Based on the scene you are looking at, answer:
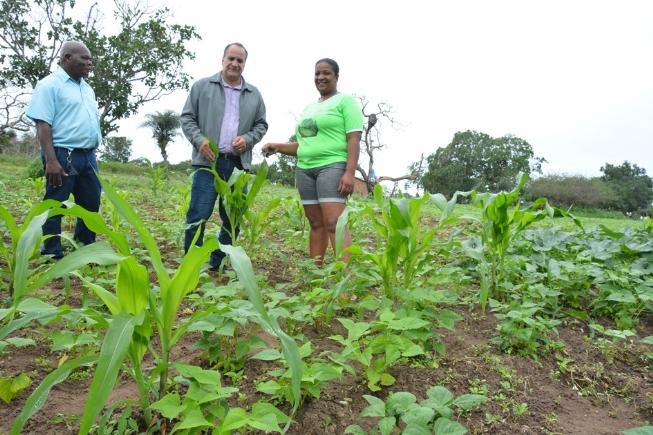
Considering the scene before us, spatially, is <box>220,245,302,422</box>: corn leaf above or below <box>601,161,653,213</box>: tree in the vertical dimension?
below

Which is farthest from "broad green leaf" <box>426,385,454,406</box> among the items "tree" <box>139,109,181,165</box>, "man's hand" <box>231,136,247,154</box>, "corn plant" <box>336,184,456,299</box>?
"tree" <box>139,109,181,165</box>

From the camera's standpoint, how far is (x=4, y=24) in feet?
49.4

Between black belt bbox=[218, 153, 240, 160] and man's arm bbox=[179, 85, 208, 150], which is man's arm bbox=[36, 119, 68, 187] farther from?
black belt bbox=[218, 153, 240, 160]

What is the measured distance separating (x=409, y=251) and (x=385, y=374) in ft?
2.36

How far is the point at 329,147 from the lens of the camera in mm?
2896

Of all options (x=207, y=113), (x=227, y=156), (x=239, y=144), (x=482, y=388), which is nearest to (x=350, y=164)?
(x=239, y=144)

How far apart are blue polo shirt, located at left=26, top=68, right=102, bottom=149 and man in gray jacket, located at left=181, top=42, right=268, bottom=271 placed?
0.75 m

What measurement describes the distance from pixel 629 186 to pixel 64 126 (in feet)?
182

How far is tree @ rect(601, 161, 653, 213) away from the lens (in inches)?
1709

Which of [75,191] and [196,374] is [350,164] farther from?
[75,191]

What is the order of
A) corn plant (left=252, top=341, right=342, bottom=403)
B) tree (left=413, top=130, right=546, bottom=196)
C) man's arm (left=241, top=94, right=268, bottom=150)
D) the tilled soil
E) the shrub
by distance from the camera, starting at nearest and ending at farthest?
corn plant (left=252, top=341, right=342, bottom=403) < the tilled soil < man's arm (left=241, top=94, right=268, bottom=150) < the shrub < tree (left=413, top=130, right=546, bottom=196)

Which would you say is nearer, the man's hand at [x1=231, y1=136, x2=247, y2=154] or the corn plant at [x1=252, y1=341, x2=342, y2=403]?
the corn plant at [x1=252, y1=341, x2=342, y2=403]

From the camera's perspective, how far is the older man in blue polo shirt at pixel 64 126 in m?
2.91

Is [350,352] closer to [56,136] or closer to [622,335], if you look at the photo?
[622,335]
